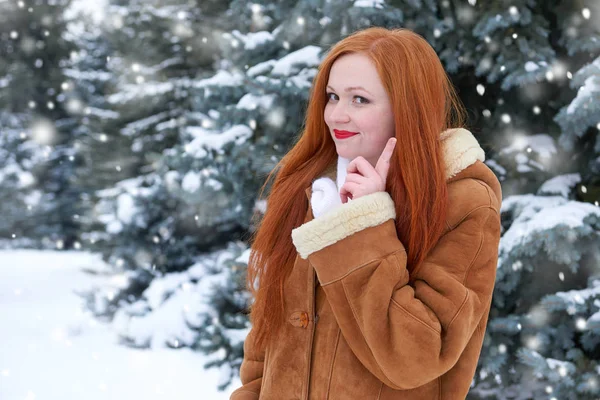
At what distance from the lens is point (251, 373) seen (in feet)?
6.38

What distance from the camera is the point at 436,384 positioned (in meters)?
1.58

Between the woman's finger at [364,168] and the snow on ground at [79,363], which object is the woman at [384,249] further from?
the snow on ground at [79,363]

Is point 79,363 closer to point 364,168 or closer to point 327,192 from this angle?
point 327,192

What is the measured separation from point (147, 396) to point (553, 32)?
15.0 feet

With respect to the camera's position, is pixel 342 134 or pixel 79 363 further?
pixel 79 363

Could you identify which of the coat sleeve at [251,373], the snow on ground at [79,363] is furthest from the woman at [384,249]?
the snow on ground at [79,363]

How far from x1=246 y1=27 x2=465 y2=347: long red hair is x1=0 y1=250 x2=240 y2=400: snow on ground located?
356 cm

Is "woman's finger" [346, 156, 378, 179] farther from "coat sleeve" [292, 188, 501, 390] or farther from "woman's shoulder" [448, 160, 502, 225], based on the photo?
"woman's shoulder" [448, 160, 502, 225]

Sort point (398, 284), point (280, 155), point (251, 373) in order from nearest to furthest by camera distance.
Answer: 1. point (398, 284)
2. point (251, 373)
3. point (280, 155)

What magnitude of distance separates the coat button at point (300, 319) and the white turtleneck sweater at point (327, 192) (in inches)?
12.1

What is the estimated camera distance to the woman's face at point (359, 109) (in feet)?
5.20

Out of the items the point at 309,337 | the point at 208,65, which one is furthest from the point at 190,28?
the point at 309,337

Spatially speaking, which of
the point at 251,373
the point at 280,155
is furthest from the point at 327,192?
the point at 280,155

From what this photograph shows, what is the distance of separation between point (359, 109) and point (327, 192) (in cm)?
25
